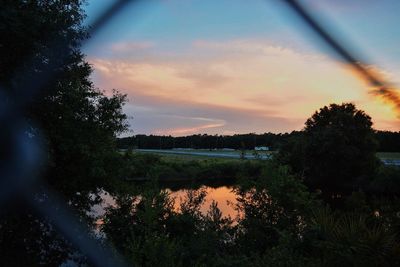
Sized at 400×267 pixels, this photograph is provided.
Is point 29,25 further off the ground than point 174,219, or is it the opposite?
point 29,25

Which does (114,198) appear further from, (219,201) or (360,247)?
(219,201)

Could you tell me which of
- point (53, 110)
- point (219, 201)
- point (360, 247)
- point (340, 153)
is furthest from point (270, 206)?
point (340, 153)

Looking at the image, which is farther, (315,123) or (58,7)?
(315,123)

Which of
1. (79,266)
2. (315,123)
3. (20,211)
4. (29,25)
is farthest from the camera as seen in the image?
(315,123)

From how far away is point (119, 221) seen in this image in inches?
446

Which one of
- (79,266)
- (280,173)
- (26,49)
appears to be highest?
(26,49)

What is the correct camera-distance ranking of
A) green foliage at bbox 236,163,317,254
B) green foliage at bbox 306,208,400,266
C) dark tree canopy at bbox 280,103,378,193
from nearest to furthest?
green foliage at bbox 306,208,400,266, green foliage at bbox 236,163,317,254, dark tree canopy at bbox 280,103,378,193

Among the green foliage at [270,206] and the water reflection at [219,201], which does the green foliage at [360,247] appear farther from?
the water reflection at [219,201]

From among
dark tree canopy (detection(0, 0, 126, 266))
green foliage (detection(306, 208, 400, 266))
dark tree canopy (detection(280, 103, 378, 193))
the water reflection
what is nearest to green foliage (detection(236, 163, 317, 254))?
the water reflection

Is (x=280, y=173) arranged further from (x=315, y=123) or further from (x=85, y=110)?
(x=315, y=123)

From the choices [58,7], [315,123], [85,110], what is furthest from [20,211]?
[315,123]

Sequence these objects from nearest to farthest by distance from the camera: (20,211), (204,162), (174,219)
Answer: (20,211)
(174,219)
(204,162)

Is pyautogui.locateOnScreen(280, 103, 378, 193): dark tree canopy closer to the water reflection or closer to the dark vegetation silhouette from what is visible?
the water reflection

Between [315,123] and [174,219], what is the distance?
45.0m
